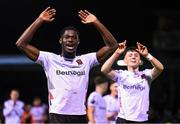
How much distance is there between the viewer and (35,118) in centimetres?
2169

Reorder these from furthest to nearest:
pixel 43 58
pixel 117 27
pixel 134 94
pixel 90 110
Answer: pixel 117 27 → pixel 90 110 → pixel 134 94 → pixel 43 58

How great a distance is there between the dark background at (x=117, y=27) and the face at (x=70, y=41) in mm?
13853

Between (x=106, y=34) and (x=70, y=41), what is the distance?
19.5 inches

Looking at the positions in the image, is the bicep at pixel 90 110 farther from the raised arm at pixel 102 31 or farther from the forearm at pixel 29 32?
the forearm at pixel 29 32

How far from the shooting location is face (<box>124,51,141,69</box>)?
376 inches

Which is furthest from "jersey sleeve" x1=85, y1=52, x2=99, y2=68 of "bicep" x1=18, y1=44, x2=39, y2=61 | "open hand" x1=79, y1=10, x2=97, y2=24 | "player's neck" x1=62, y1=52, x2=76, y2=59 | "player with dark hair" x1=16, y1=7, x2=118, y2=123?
"bicep" x1=18, y1=44, x2=39, y2=61

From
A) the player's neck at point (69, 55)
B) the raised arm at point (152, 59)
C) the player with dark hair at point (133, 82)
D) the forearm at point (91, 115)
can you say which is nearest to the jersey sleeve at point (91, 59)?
the player's neck at point (69, 55)

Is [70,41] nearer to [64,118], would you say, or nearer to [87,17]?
[87,17]

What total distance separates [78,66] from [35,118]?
13722 mm

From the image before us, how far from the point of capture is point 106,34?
8172 millimetres

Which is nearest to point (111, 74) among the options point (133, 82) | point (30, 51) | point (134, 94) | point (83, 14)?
point (133, 82)

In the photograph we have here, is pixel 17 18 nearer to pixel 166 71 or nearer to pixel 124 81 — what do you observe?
pixel 166 71

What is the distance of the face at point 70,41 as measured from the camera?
8156mm

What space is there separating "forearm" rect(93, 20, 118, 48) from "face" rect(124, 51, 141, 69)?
1318 millimetres
